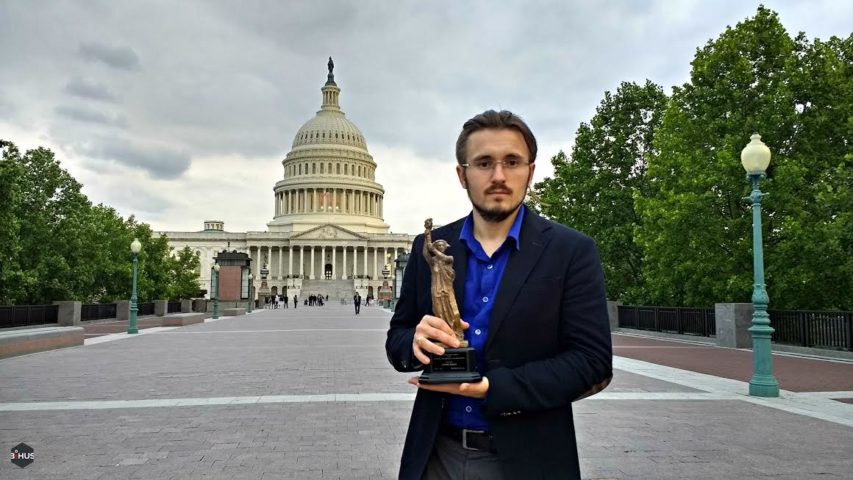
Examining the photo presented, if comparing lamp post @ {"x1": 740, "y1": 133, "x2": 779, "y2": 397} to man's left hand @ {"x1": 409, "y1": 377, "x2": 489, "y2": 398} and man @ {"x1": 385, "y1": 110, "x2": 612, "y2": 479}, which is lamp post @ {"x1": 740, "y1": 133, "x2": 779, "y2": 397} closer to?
man @ {"x1": 385, "y1": 110, "x2": 612, "y2": 479}

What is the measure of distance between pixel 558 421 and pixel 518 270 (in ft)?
2.05

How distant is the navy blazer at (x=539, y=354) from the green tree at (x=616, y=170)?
1378 inches

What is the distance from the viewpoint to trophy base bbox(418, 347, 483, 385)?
2436 millimetres

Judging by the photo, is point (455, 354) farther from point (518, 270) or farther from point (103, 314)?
point (103, 314)

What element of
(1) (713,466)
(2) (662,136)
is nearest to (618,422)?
(1) (713,466)

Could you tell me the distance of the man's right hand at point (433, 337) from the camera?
8.07 feet

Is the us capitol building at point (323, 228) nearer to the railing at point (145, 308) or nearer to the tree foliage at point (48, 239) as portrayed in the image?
the railing at point (145, 308)

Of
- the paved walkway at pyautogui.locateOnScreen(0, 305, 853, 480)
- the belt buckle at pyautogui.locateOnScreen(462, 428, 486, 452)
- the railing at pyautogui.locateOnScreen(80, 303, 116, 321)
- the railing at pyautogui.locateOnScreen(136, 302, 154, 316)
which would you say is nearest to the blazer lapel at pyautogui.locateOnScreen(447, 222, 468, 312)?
the belt buckle at pyautogui.locateOnScreen(462, 428, 486, 452)

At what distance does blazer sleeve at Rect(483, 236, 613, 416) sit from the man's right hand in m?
0.20

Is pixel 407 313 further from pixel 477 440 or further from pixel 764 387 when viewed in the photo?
pixel 764 387

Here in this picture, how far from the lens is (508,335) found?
258 centimetres

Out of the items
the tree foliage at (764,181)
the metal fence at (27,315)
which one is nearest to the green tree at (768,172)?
the tree foliage at (764,181)

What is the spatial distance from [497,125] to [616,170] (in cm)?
3756

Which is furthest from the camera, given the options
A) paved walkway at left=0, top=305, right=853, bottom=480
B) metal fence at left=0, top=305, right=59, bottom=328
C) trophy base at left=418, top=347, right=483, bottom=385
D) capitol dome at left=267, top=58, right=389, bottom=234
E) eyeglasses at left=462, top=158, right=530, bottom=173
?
capitol dome at left=267, top=58, right=389, bottom=234
